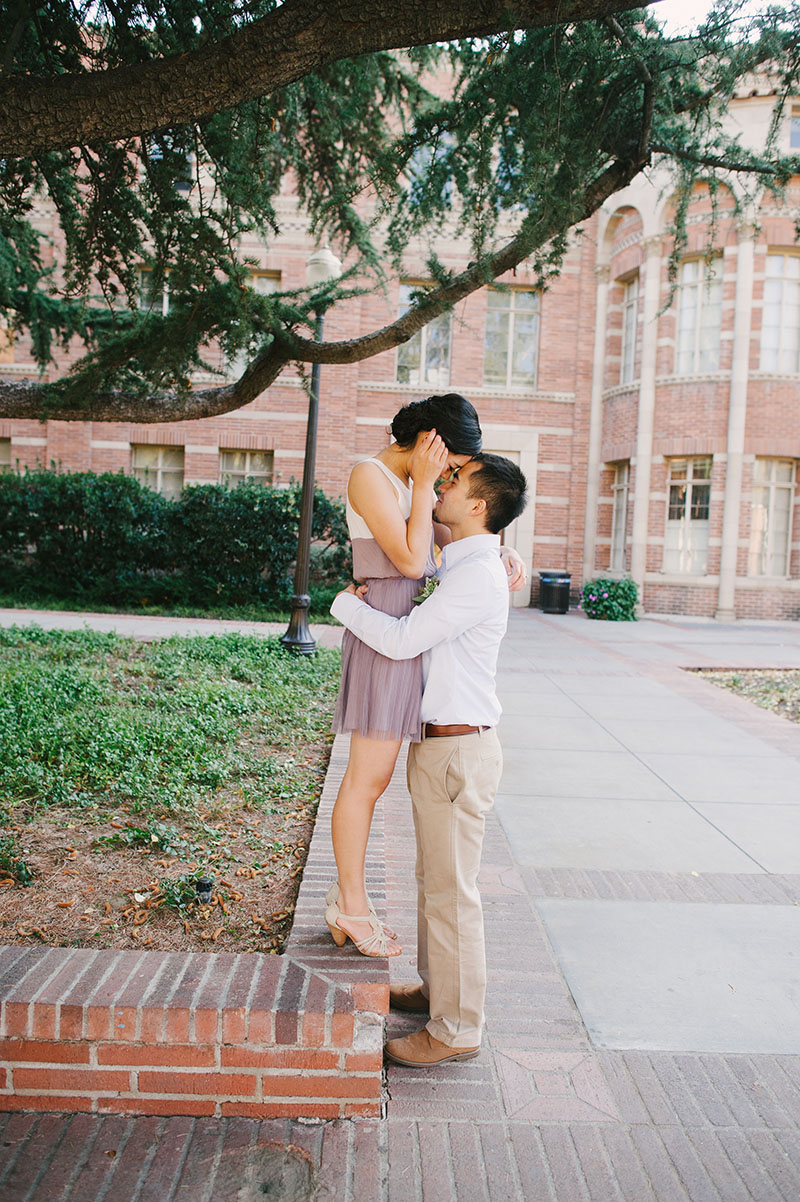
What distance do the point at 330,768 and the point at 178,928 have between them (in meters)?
2.13

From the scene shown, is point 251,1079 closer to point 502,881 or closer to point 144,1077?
point 144,1077

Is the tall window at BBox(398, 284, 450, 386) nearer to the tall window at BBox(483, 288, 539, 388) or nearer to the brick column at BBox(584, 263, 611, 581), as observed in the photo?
the tall window at BBox(483, 288, 539, 388)

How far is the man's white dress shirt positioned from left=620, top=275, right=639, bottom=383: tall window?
1805 centimetres

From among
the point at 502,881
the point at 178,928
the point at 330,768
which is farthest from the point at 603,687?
the point at 178,928

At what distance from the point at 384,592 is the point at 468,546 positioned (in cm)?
34

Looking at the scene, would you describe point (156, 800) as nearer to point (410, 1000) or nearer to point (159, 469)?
point (410, 1000)

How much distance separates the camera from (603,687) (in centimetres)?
956

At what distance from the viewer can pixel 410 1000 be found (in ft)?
9.53

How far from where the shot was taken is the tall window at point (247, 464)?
19688 millimetres

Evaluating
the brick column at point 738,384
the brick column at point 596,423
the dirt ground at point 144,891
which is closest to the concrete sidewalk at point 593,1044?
the dirt ground at point 144,891

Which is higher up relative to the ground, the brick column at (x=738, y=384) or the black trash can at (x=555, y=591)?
the brick column at (x=738, y=384)

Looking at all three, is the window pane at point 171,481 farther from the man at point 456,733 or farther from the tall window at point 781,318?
the man at point 456,733

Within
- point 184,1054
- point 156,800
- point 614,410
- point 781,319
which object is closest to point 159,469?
point 614,410

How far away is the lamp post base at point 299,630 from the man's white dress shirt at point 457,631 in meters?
7.24
